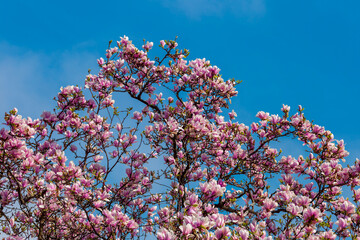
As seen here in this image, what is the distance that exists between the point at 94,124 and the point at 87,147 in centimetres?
68

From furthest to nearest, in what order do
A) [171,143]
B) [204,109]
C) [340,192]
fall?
[204,109] → [171,143] → [340,192]

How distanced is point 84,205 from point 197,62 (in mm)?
3578

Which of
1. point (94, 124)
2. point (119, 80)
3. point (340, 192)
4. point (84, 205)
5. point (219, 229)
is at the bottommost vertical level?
point (219, 229)

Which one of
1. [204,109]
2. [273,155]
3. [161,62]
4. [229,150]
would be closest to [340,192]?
[273,155]

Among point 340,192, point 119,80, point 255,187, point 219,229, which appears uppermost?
point 119,80

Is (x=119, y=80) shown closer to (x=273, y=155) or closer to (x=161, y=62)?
(x=161, y=62)

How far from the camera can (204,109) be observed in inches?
291

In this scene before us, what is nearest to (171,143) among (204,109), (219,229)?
(204,109)

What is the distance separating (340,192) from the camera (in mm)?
6406

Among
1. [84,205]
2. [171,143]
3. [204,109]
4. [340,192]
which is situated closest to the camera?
[84,205]

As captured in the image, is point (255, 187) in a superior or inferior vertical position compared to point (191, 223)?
superior

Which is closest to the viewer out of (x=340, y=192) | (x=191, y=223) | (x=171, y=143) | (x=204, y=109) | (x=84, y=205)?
(x=191, y=223)

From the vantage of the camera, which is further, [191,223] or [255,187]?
[255,187]

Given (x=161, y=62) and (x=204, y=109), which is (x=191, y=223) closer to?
(x=204, y=109)
